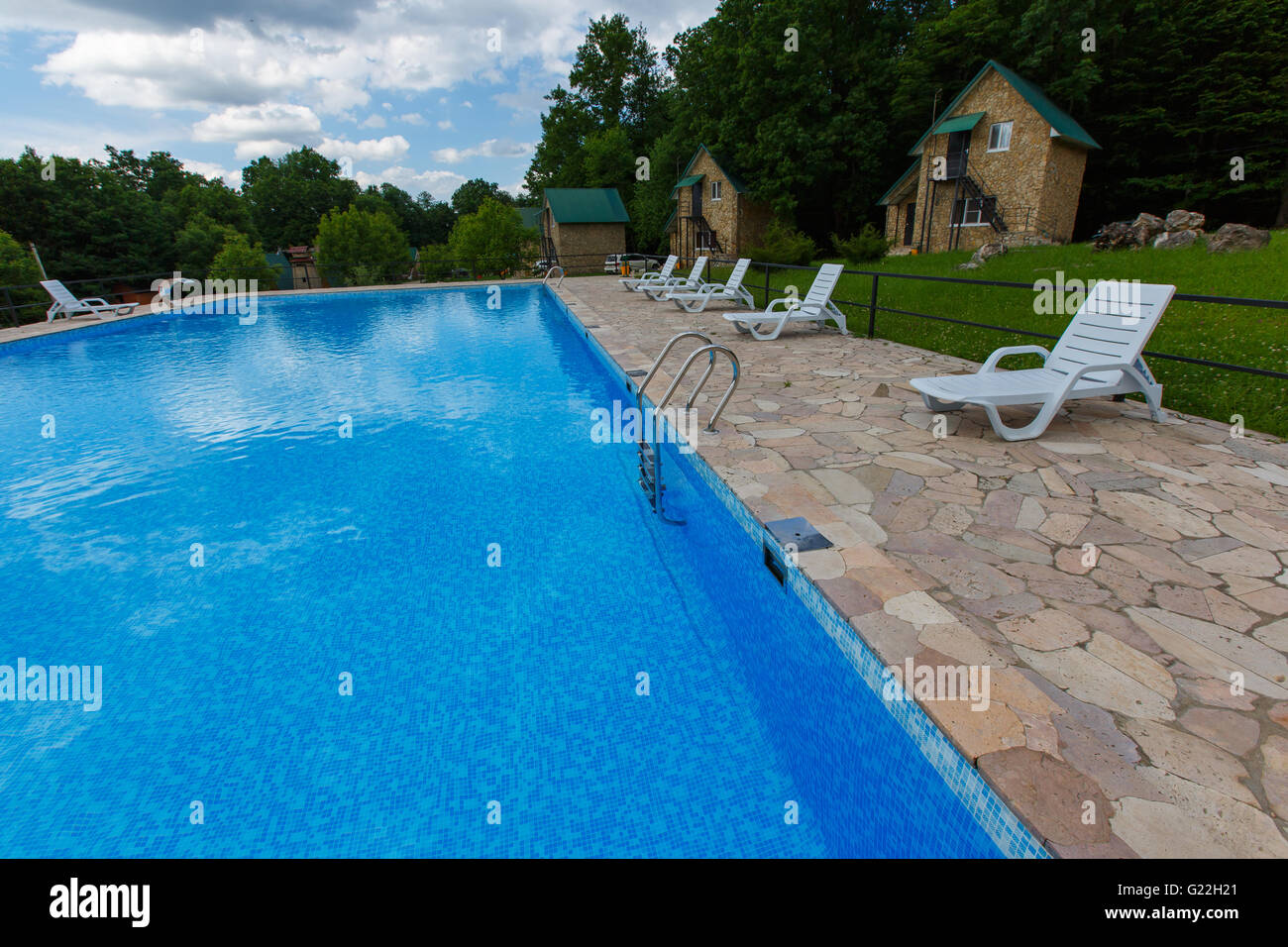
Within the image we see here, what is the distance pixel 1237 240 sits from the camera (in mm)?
13148

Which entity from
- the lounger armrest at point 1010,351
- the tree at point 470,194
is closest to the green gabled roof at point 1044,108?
the lounger armrest at point 1010,351

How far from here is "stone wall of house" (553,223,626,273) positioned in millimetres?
33347

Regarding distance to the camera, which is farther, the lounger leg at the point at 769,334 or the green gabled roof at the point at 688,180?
the green gabled roof at the point at 688,180

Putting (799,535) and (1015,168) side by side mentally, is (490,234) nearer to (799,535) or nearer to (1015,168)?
(1015,168)

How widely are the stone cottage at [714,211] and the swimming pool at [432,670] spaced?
2481 centimetres

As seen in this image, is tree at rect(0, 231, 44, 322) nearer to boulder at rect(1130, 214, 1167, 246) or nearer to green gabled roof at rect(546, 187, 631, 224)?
green gabled roof at rect(546, 187, 631, 224)

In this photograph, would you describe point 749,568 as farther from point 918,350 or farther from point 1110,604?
point 918,350

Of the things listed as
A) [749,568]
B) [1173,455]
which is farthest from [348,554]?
[1173,455]

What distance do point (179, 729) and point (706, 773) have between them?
2.43 metres

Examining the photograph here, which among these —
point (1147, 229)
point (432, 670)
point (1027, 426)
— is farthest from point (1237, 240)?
point (432, 670)

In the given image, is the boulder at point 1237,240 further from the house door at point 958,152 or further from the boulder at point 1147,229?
the house door at point 958,152

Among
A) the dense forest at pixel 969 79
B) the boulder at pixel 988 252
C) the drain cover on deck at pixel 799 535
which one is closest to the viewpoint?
the drain cover on deck at pixel 799 535

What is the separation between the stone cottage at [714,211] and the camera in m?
28.5

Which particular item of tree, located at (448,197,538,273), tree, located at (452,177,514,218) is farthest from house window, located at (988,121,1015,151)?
tree, located at (452,177,514,218)
